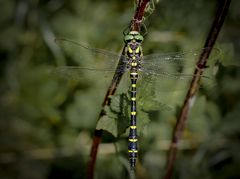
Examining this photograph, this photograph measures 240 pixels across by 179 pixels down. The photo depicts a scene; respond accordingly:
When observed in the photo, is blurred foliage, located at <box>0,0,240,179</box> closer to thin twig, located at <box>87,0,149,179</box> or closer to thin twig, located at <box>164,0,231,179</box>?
thin twig, located at <box>164,0,231,179</box>

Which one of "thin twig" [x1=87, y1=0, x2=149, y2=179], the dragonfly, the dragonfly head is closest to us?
"thin twig" [x1=87, y1=0, x2=149, y2=179]

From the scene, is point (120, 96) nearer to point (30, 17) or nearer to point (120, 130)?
point (120, 130)

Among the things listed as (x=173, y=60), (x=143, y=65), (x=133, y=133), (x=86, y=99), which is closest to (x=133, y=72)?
(x=143, y=65)

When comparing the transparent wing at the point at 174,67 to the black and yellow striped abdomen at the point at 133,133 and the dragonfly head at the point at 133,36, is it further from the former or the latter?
the dragonfly head at the point at 133,36

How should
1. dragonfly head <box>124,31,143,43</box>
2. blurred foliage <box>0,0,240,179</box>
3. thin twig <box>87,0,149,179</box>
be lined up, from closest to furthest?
thin twig <box>87,0,149,179</box> → dragonfly head <box>124,31,143,43</box> → blurred foliage <box>0,0,240,179</box>

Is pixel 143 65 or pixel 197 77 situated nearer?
pixel 197 77

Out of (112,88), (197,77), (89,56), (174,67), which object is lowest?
(112,88)

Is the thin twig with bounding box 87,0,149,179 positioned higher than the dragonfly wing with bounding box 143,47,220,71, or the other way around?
the dragonfly wing with bounding box 143,47,220,71

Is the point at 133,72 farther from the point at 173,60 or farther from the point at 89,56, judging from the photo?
the point at 89,56

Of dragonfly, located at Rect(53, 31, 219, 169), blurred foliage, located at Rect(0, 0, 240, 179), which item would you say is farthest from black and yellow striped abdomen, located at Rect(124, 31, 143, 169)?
blurred foliage, located at Rect(0, 0, 240, 179)

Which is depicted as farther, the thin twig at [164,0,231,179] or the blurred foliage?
the blurred foliage

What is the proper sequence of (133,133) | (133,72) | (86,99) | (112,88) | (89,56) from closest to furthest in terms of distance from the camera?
(112,88)
(133,133)
(133,72)
(89,56)
(86,99)
